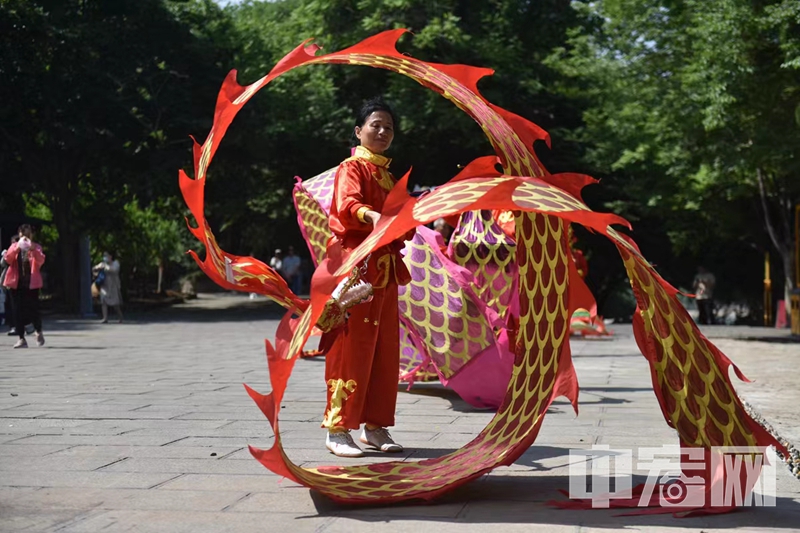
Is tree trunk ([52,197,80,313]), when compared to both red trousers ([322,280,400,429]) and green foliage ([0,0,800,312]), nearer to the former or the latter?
green foliage ([0,0,800,312])

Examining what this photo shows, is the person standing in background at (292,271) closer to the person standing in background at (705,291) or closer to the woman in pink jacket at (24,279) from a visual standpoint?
the person standing in background at (705,291)

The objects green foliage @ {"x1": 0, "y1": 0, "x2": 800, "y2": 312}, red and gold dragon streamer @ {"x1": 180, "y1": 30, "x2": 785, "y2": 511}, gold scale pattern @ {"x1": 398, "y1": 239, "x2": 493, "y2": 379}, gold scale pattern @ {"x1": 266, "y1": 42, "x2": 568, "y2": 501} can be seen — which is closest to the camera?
red and gold dragon streamer @ {"x1": 180, "y1": 30, "x2": 785, "y2": 511}

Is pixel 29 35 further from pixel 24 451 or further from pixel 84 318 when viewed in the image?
pixel 24 451

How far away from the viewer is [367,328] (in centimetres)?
576

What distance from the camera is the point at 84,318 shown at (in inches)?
922

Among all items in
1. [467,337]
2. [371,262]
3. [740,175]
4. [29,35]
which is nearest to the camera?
[371,262]

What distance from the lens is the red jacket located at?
1434 centimetres

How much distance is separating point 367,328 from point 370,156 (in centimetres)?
94

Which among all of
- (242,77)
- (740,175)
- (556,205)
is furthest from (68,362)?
(242,77)

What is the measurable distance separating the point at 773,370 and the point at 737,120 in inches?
300

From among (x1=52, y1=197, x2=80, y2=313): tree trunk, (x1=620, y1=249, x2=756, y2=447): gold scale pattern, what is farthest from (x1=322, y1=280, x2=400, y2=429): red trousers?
(x1=52, y1=197, x2=80, y2=313): tree trunk

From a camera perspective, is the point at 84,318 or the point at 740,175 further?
the point at 84,318

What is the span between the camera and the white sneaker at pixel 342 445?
5.63 m

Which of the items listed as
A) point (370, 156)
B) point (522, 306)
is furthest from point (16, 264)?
point (522, 306)
